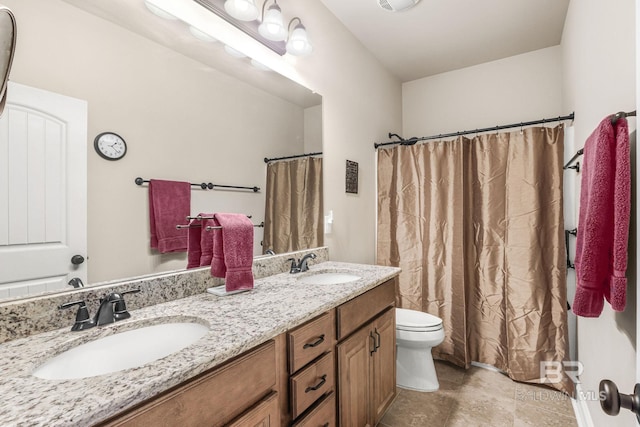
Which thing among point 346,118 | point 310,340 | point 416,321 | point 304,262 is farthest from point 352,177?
point 310,340

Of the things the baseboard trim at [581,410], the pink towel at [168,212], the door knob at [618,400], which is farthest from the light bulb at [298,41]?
the baseboard trim at [581,410]

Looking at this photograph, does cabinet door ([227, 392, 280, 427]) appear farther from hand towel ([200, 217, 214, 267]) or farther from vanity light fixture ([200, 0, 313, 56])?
vanity light fixture ([200, 0, 313, 56])

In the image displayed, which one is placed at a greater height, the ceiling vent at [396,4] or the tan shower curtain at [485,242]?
the ceiling vent at [396,4]

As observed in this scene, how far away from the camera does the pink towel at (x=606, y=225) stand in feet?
2.54

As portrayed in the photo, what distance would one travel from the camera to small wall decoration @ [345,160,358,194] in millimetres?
2369

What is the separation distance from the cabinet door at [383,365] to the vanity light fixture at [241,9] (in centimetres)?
162

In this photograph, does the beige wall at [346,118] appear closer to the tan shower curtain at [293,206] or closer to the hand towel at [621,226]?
the tan shower curtain at [293,206]

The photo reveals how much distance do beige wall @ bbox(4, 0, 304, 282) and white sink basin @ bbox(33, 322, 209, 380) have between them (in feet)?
0.89

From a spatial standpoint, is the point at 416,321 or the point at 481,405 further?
the point at 416,321

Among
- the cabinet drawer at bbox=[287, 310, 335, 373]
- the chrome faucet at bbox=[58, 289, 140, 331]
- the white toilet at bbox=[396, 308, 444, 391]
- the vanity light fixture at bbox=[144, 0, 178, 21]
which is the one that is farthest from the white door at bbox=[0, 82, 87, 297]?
the white toilet at bbox=[396, 308, 444, 391]

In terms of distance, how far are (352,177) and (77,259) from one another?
1.81 m

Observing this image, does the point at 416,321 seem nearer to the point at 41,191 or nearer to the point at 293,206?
the point at 293,206

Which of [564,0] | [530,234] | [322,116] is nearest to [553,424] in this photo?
[530,234]

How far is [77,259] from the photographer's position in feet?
3.32
